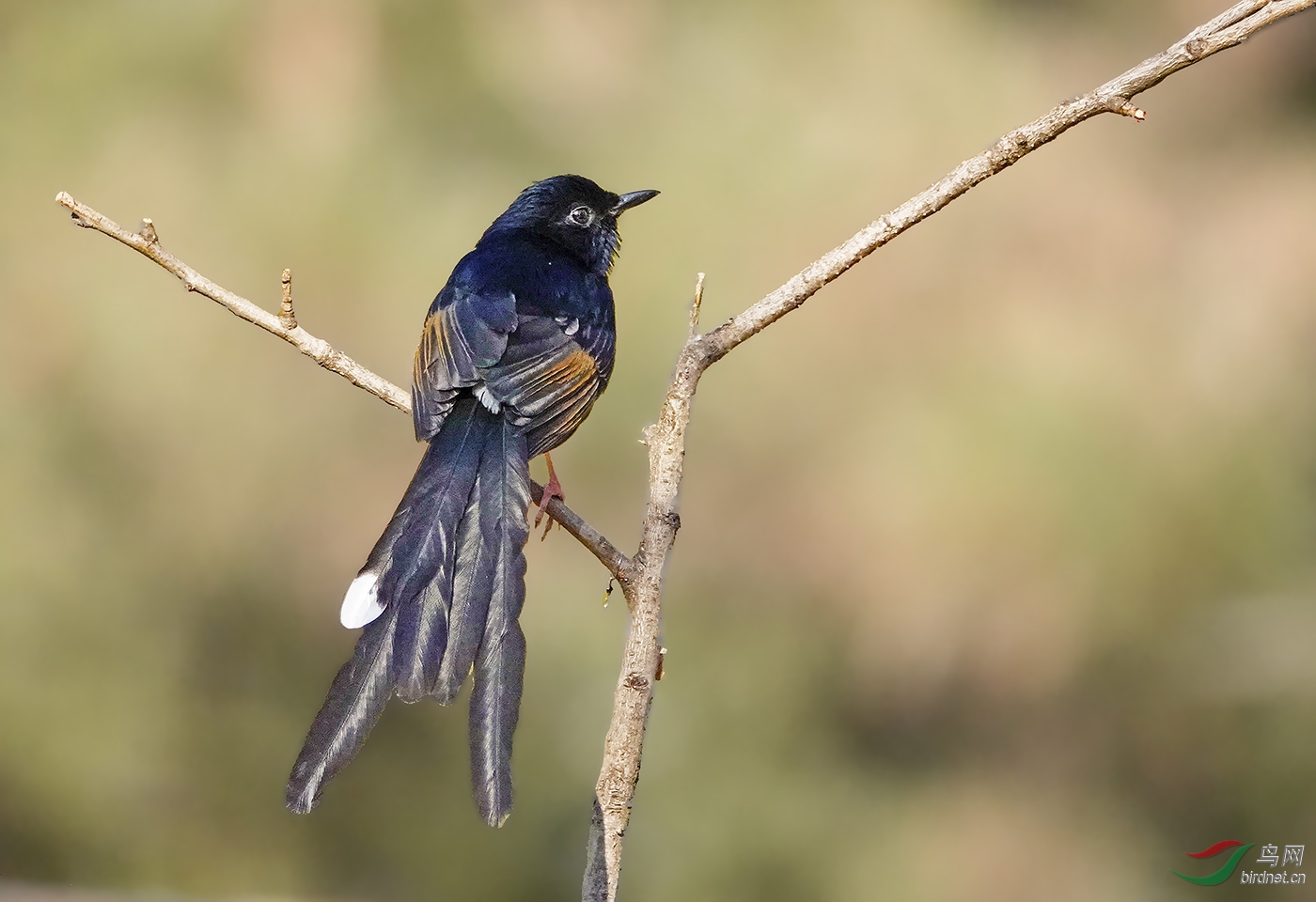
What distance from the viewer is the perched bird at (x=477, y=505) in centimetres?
196

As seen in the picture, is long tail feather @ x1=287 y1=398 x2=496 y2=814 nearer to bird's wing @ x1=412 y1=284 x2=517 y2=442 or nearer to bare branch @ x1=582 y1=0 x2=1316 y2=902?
bird's wing @ x1=412 y1=284 x2=517 y2=442

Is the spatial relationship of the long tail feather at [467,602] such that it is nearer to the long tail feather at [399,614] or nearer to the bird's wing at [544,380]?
the long tail feather at [399,614]

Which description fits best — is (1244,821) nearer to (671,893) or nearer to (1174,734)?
(1174,734)

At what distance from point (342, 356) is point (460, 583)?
2.82 ft

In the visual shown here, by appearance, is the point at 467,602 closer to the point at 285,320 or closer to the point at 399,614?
the point at 399,614

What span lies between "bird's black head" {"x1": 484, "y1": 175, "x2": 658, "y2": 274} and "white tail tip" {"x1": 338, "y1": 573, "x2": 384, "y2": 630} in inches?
67.7

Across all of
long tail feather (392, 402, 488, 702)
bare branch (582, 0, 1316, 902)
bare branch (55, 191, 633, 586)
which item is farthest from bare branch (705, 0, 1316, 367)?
long tail feather (392, 402, 488, 702)

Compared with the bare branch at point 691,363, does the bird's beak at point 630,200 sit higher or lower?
higher

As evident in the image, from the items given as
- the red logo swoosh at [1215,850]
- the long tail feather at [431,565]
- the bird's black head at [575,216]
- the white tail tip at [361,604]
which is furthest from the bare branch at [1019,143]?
the red logo swoosh at [1215,850]

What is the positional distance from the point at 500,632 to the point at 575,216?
1.93 m

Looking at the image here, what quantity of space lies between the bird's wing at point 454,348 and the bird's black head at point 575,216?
0.57 m

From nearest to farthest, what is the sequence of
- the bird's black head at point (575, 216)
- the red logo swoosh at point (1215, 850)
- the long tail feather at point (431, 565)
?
the long tail feather at point (431, 565)
the bird's black head at point (575, 216)
the red logo swoosh at point (1215, 850)

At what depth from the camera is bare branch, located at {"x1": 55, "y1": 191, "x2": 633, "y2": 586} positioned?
2.48 meters

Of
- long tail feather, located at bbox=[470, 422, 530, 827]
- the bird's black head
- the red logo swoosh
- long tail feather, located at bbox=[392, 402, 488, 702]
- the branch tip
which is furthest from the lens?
the red logo swoosh
